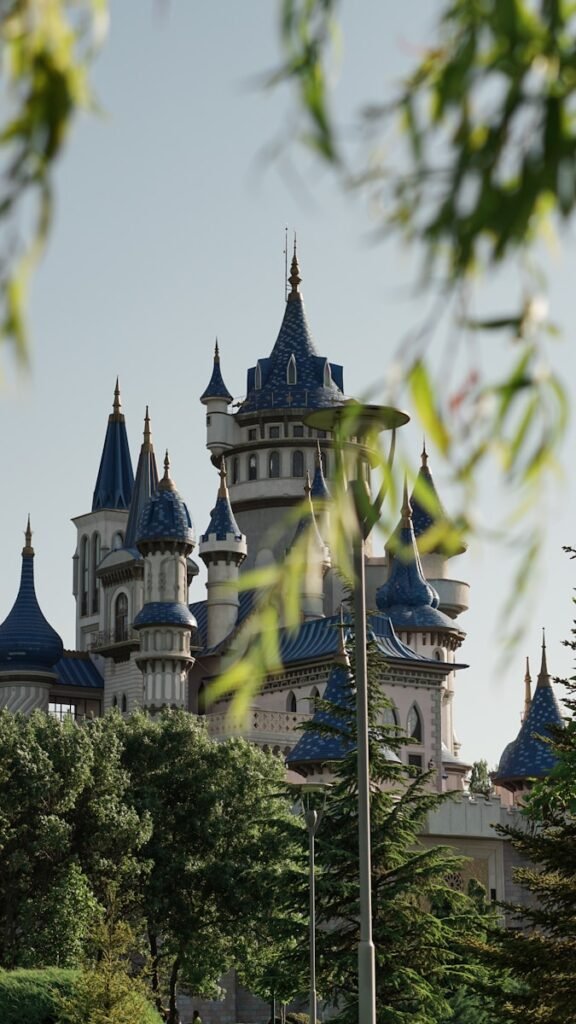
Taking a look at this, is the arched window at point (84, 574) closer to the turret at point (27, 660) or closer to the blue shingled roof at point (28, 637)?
the blue shingled roof at point (28, 637)

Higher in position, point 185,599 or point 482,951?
point 185,599

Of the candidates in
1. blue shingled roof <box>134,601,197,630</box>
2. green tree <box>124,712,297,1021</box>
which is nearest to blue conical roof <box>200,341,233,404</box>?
blue shingled roof <box>134,601,197,630</box>

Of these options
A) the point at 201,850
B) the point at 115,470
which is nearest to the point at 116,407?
the point at 115,470

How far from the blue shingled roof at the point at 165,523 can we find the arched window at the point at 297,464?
16.6 metres

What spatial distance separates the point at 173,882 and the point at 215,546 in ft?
105

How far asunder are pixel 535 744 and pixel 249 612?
49.2 ft

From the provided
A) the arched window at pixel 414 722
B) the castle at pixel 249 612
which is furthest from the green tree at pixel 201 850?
the arched window at pixel 414 722

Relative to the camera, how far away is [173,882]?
157ft

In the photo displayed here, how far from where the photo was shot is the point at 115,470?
9756cm

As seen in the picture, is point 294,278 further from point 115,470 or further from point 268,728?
point 268,728

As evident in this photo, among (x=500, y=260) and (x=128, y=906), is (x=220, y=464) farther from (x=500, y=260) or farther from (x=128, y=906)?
(x=500, y=260)

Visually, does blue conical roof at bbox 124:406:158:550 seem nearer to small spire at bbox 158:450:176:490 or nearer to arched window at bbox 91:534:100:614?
arched window at bbox 91:534:100:614

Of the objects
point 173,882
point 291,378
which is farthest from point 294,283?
point 173,882

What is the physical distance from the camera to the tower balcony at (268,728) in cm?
6862
